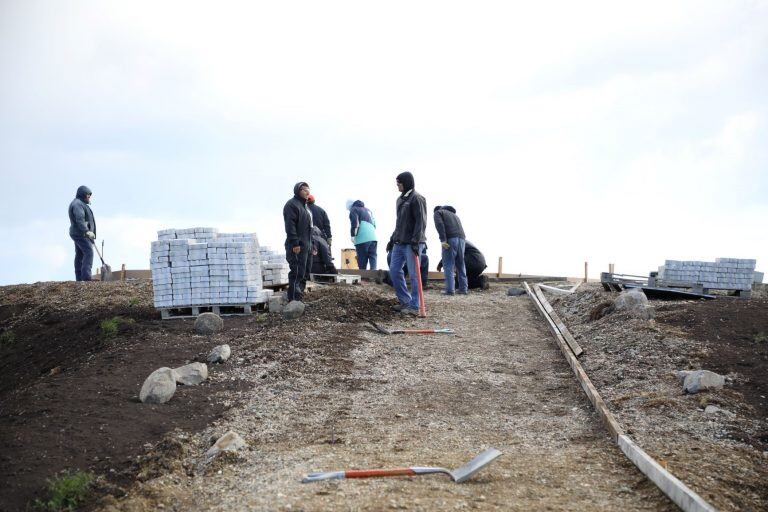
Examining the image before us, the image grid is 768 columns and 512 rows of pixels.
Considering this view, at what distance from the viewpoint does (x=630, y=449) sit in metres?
6.20

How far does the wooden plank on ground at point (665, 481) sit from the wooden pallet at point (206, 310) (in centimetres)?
766

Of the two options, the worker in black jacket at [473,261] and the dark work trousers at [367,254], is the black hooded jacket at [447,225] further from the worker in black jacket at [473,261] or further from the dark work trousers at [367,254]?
the dark work trousers at [367,254]

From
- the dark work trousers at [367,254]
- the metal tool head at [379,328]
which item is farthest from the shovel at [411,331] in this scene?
the dark work trousers at [367,254]

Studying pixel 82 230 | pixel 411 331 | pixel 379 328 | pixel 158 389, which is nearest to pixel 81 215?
pixel 82 230

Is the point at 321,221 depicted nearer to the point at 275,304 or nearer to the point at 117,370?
the point at 275,304

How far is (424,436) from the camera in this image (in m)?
7.01

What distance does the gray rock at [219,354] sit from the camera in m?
9.59

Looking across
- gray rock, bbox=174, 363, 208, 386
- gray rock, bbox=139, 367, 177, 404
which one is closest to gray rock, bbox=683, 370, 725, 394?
gray rock, bbox=174, 363, 208, 386

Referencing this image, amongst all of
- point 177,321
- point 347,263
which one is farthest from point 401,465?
point 347,263

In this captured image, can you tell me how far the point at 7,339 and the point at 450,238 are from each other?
9.53 meters

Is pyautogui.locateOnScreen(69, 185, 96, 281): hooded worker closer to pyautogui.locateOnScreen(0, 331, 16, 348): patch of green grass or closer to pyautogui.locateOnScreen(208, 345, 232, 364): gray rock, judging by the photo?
pyautogui.locateOnScreen(0, 331, 16, 348): patch of green grass

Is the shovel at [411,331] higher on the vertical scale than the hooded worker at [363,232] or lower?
lower

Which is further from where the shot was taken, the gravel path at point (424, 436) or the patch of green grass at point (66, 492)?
the patch of green grass at point (66, 492)

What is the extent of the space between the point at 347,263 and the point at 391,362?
12.9 meters
